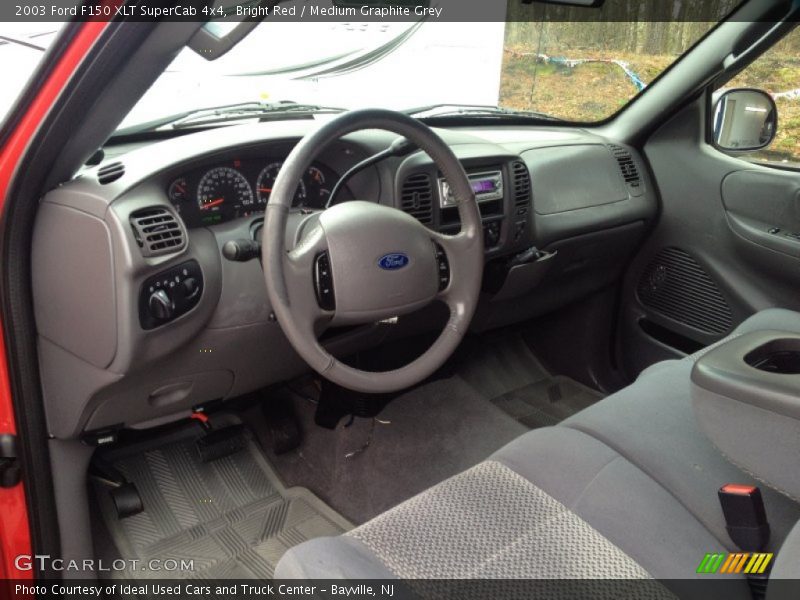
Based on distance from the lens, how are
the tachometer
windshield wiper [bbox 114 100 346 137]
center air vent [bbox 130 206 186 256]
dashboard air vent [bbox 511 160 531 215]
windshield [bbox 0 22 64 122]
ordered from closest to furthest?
windshield [bbox 0 22 64 122] < center air vent [bbox 130 206 186 256] < the tachometer < windshield wiper [bbox 114 100 346 137] < dashboard air vent [bbox 511 160 531 215]

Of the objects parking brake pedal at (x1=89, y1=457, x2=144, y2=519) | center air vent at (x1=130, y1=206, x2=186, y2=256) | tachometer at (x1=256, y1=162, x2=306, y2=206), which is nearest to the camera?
center air vent at (x1=130, y1=206, x2=186, y2=256)

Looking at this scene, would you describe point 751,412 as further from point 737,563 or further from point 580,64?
point 580,64

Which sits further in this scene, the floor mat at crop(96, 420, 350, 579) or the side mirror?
the side mirror

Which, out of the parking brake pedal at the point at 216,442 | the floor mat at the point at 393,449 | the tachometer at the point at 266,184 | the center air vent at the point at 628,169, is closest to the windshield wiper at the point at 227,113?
the tachometer at the point at 266,184

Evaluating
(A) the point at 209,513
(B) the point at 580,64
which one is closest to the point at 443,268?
(A) the point at 209,513

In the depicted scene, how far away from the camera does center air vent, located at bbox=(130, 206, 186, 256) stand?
156cm

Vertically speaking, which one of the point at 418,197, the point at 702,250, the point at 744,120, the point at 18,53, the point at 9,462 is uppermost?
the point at 18,53

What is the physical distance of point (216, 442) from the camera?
2438mm

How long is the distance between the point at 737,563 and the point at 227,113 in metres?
1.71

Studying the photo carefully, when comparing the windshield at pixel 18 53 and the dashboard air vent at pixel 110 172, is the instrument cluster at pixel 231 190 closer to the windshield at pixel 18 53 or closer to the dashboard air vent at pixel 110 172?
the dashboard air vent at pixel 110 172

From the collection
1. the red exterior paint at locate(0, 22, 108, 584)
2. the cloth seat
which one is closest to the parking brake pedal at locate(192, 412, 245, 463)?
the red exterior paint at locate(0, 22, 108, 584)

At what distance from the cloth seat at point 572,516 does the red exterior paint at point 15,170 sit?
3.10 feet

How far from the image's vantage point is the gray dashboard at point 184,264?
1.58m

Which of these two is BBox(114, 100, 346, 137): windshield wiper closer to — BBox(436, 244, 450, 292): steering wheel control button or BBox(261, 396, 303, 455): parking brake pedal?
BBox(436, 244, 450, 292): steering wheel control button
